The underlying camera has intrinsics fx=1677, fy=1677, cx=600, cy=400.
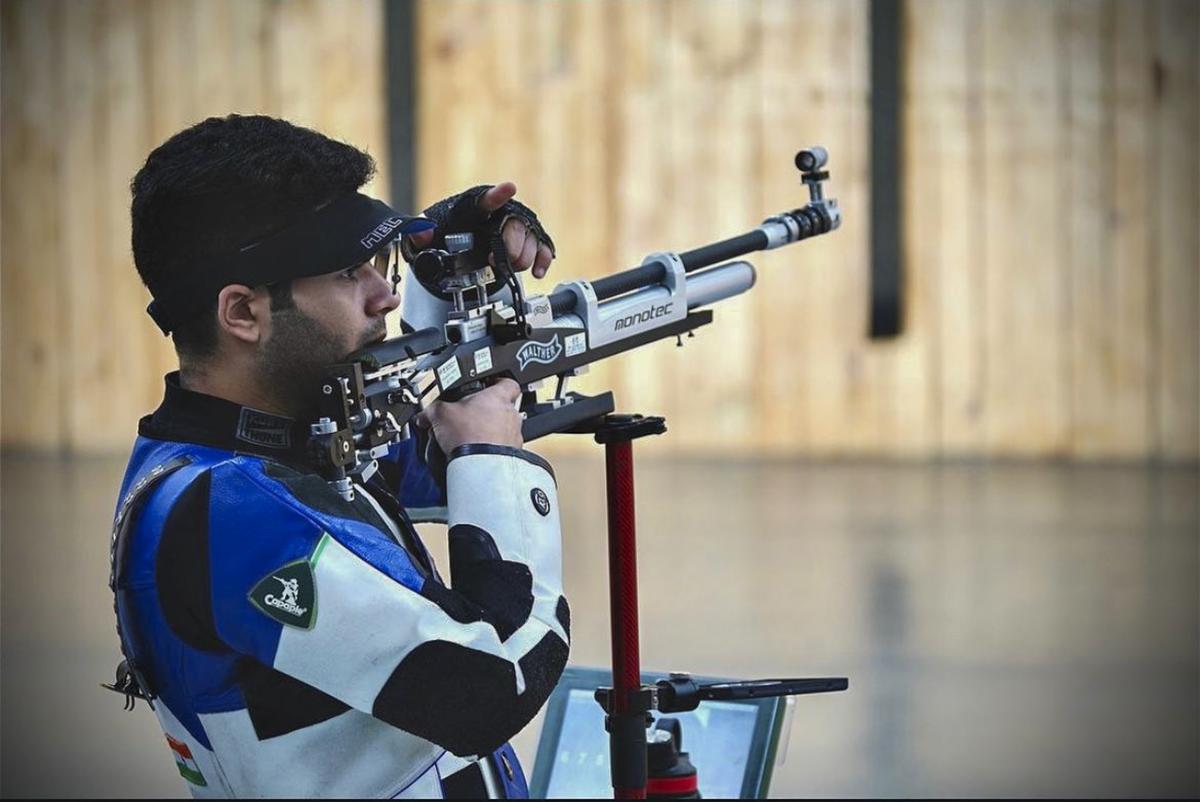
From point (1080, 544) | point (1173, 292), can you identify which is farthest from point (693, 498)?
point (1173, 292)

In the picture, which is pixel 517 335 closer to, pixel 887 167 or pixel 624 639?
pixel 624 639

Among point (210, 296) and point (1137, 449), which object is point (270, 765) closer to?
point (210, 296)

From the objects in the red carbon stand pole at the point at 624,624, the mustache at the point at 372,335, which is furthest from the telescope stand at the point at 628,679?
the mustache at the point at 372,335

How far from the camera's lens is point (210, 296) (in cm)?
156

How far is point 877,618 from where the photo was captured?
4.88m

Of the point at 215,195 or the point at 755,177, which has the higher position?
the point at 755,177

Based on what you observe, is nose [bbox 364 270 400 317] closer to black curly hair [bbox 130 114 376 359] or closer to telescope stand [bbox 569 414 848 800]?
black curly hair [bbox 130 114 376 359]

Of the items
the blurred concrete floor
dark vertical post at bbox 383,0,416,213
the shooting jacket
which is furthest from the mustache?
dark vertical post at bbox 383,0,416,213

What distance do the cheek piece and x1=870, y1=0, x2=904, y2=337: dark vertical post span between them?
5.94m

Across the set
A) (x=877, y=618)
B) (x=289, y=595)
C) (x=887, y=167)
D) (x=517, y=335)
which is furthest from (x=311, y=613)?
(x=887, y=167)

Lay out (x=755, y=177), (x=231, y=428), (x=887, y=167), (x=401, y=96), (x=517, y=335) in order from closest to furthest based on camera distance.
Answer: (x=231, y=428) < (x=517, y=335) < (x=887, y=167) < (x=755, y=177) < (x=401, y=96)

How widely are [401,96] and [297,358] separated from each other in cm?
641

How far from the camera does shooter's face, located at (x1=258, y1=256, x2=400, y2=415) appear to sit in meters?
1.59

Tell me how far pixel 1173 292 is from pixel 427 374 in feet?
19.7
